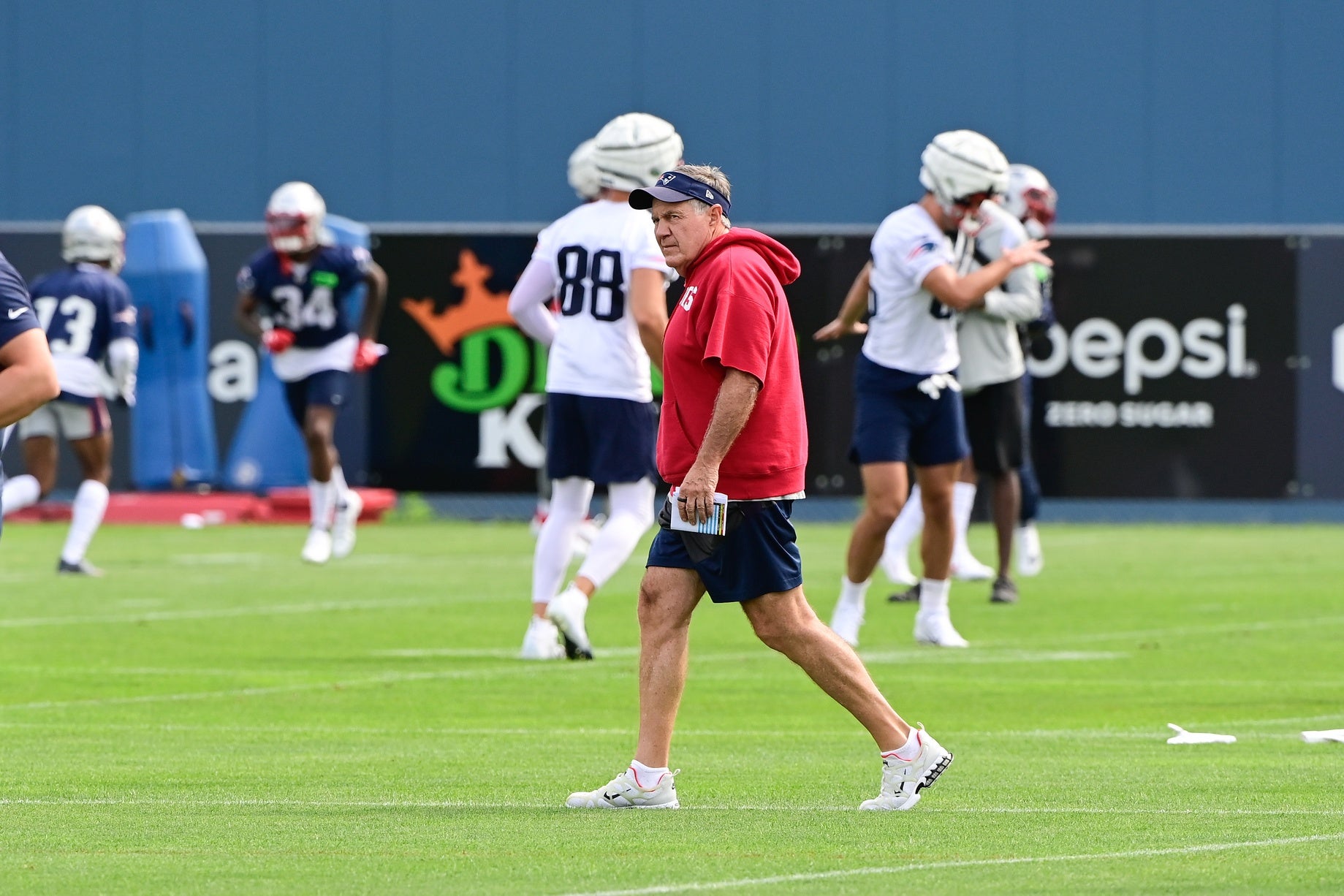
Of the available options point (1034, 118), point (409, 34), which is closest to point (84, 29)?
point (409, 34)

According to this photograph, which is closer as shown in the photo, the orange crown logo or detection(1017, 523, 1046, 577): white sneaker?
detection(1017, 523, 1046, 577): white sneaker

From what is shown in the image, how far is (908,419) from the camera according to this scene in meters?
12.4

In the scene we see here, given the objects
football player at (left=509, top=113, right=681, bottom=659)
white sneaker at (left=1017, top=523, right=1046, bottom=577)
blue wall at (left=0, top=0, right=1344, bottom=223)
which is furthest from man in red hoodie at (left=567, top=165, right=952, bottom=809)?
blue wall at (left=0, top=0, right=1344, bottom=223)

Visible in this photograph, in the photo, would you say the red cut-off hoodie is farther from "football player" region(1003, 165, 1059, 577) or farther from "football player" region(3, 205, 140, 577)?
"football player" region(3, 205, 140, 577)

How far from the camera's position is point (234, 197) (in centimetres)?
2745

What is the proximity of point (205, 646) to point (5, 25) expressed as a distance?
17115mm

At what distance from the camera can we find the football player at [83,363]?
17.1 m

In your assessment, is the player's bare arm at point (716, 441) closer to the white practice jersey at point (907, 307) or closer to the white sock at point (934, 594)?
the white practice jersey at point (907, 307)

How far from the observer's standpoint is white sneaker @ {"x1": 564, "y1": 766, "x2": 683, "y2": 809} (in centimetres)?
691

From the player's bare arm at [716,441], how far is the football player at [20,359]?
67.3 inches

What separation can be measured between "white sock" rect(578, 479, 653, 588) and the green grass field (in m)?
0.46

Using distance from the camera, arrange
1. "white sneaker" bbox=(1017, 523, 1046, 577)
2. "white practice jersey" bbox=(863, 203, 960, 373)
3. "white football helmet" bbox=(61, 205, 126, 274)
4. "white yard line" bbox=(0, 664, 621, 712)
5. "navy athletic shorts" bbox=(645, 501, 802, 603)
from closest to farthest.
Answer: "navy athletic shorts" bbox=(645, 501, 802, 603), "white yard line" bbox=(0, 664, 621, 712), "white practice jersey" bbox=(863, 203, 960, 373), "white sneaker" bbox=(1017, 523, 1046, 577), "white football helmet" bbox=(61, 205, 126, 274)

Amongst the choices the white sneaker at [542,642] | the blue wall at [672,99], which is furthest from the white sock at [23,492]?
the blue wall at [672,99]

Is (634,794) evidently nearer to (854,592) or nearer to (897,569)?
(854,592)
